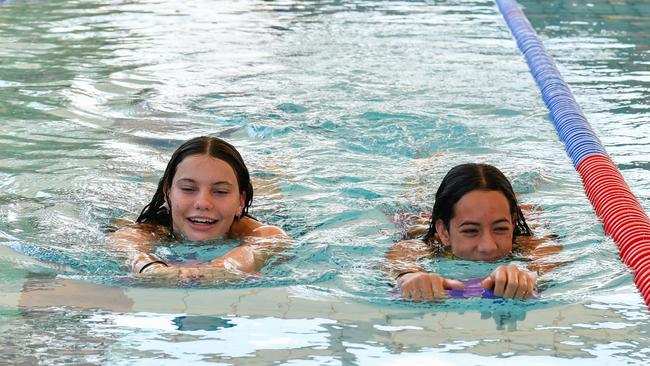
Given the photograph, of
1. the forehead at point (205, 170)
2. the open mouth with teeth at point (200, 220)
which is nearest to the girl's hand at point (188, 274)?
the open mouth with teeth at point (200, 220)

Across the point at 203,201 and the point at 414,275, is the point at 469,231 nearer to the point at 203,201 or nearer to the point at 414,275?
the point at 414,275

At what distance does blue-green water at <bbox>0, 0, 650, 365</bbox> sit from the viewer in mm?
3350

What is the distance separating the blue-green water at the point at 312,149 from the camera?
335 centimetres

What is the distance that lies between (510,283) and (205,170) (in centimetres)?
125

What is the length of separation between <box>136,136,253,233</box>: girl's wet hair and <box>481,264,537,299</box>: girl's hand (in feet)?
3.74

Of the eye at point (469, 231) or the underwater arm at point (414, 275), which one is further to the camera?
the eye at point (469, 231)

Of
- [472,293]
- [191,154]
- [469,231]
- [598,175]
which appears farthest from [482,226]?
[598,175]

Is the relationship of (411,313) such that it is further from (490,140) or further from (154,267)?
(490,140)

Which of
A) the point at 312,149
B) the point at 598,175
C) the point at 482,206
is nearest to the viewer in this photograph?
the point at 482,206

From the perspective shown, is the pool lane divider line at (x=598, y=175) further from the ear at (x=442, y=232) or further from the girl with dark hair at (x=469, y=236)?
the ear at (x=442, y=232)

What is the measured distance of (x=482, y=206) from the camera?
3.90m

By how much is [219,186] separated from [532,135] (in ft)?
8.81

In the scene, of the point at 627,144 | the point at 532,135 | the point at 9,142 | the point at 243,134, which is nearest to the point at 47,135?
the point at 9,142

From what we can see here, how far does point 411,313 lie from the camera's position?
139 inches
